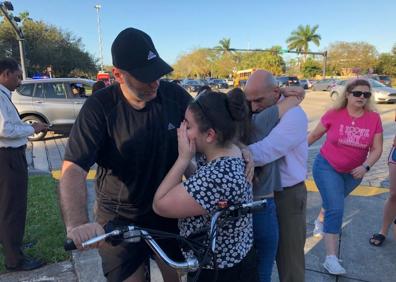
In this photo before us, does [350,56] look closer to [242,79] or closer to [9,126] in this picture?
[242,79]

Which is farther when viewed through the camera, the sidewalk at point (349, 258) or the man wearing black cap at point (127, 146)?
the sidewalk at point (349, 258)

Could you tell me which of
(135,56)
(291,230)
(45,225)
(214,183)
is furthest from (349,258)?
(45,225)

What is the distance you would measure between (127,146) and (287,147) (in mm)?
1024

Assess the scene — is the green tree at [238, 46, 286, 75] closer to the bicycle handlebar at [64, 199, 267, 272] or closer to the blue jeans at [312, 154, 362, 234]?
the blue jeans at [312, 154, 362, 234]

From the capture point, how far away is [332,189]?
368cm

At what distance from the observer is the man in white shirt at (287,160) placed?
2438 mm

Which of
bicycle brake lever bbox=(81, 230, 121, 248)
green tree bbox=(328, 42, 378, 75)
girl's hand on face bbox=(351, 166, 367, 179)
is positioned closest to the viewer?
bicycle brake lever bbox=(81, 230, 121, 248)

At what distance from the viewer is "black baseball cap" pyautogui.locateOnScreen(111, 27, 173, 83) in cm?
198

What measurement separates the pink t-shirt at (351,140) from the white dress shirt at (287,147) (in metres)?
1.19

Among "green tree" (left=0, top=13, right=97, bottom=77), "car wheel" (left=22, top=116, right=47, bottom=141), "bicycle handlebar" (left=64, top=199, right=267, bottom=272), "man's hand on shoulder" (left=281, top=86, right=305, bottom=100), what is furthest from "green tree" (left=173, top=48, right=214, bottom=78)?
"bicycle handlebar" (left=64, top=199, right=267, bottom=272)

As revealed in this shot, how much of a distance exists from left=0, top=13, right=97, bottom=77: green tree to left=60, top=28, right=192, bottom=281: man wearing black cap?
37506 millimetres

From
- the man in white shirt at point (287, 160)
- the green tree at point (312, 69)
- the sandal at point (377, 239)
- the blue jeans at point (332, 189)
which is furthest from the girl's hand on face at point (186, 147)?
the green tree at point (312, 69)

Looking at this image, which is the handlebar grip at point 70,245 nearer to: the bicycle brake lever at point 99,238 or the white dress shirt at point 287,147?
the bicycle brake lever at point 99,238

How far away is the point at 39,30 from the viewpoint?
4009 cm
